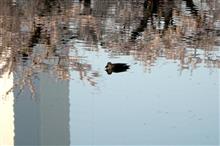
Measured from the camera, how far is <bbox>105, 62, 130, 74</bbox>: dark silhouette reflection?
12.1 ft

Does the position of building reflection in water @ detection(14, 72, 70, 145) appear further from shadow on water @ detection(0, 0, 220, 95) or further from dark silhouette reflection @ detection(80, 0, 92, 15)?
dark silhouette reflection @ detection(80, 0, 92, 15)

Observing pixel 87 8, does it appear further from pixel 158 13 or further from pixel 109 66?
pixel 109 66

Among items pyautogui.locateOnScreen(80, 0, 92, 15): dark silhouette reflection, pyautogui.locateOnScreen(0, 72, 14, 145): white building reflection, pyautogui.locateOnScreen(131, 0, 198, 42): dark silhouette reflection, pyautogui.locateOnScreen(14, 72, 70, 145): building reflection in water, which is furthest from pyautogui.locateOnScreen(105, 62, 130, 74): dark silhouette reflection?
pyautogui.locateOnScreen(80, 0, 92, 15): dark silhouette reflection

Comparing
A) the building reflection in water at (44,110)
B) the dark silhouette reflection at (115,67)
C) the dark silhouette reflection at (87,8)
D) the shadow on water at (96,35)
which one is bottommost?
the building reflection in water at (44,110)

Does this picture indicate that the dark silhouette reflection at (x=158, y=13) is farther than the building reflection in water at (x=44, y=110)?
Yes

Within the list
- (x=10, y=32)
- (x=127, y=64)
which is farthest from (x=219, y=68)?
(x=10, y=32)

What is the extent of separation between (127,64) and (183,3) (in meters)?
2.29

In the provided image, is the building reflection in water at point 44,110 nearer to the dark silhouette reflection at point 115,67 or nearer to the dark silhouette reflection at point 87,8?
the dark silhouette reflection at point 115,67

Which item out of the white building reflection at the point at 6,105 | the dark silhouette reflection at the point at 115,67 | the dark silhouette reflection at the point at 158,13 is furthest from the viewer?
the dark silhouette reflection at the point at 158,13

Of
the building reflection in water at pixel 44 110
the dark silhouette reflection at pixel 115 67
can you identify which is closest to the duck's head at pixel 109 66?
the dark silhouette reflection at pixel 115 67

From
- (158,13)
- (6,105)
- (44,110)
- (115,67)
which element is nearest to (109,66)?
(115,67)

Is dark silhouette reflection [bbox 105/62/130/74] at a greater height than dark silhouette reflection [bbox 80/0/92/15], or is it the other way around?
dark silhouette reflection [bbox 80/0/92/15]

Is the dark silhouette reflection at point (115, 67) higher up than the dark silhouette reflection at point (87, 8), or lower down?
lower down

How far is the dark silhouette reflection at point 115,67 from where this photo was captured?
146 inches
